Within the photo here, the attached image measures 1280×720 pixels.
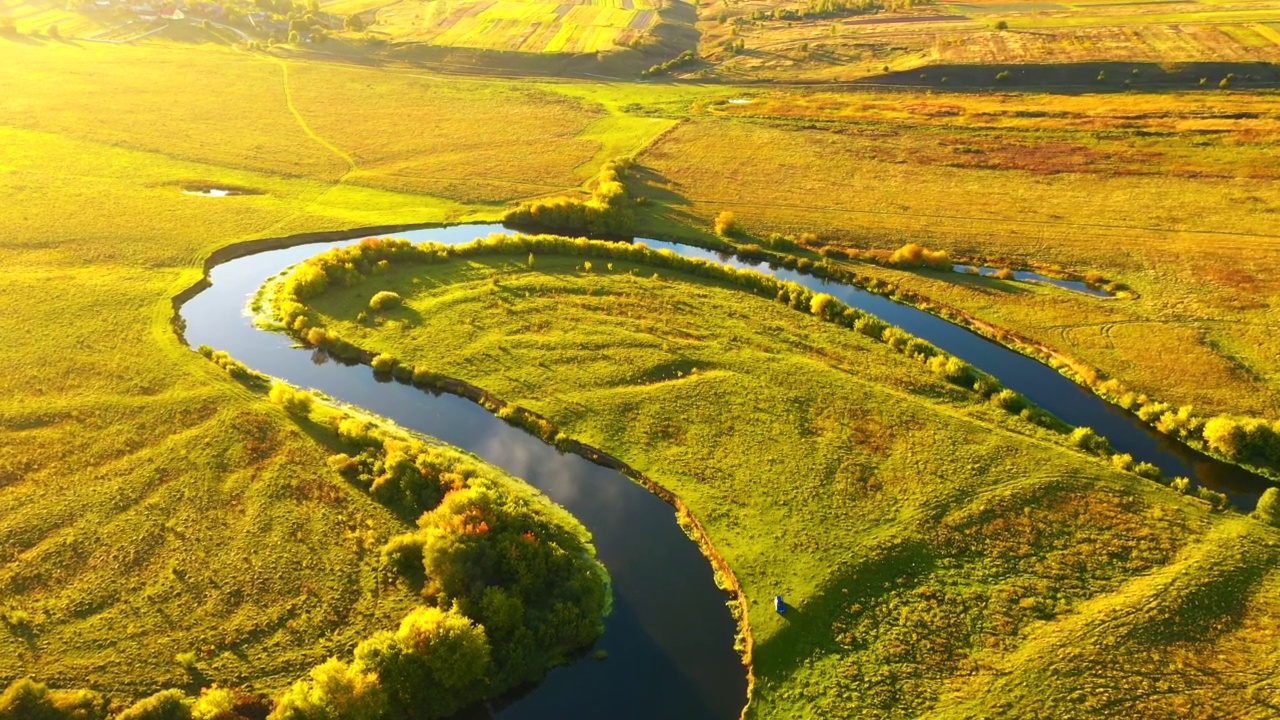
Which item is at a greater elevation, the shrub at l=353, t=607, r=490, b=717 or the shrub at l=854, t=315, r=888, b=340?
the shrub at l=854, t=315, r=888, b=340

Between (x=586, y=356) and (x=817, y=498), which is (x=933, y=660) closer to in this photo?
(x=817, y=498)

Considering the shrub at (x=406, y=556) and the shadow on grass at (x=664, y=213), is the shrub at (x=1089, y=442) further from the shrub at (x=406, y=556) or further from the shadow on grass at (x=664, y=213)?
the shrub at (x=406, y=556)

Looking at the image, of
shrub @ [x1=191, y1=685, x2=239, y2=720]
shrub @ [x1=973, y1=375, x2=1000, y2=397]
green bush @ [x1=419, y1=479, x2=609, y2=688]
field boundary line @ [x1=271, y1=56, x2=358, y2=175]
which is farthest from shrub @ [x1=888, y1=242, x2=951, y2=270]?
field boundary line @ [x1=271, y1=56, x2=358, y2=175]

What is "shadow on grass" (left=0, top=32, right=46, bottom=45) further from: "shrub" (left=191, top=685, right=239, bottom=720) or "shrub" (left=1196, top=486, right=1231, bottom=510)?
"shrub" (left=1196, top=486, right=1231, bottom=510)

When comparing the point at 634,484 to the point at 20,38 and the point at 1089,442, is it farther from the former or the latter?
the point at 20,38

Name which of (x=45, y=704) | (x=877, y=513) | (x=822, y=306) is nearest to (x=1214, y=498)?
(x=877, y=513)

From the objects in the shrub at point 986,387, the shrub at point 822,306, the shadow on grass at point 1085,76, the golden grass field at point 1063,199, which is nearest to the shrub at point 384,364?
the shrub at point 822,306
